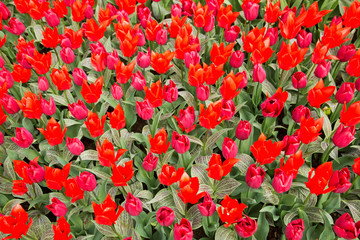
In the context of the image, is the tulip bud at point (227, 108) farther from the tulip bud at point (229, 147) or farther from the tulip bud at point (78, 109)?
the tulip bud at point (78, 109)

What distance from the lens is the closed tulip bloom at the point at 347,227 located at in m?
1.92

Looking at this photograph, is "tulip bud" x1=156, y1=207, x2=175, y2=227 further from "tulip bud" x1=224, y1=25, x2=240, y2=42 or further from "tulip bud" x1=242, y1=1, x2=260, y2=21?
"tulip bud" x1=242, y1=1, x2=260, y2=21

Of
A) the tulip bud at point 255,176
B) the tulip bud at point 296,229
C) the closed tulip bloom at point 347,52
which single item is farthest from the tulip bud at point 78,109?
the closed tulip bloom at point 347,52

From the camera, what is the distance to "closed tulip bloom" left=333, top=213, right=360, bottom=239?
1.92 m

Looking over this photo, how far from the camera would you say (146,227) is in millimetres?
2445

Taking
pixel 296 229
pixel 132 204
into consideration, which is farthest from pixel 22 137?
pixel 296 229

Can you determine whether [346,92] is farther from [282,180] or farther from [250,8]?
[250,8]

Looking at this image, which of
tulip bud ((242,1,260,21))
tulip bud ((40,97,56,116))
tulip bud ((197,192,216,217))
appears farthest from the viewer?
tulip bud ((242,1,260,21))

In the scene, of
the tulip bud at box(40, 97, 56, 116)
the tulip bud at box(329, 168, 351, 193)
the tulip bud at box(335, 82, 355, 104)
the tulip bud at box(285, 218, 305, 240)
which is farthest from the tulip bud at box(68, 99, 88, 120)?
the tulip bud at box(335, 82, 355, 104)

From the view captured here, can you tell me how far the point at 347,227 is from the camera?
6.36 feet

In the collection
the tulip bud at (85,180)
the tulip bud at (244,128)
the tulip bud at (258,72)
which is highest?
the tulip bud at (258,72)

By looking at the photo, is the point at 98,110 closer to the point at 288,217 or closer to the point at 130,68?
the point at 130,68

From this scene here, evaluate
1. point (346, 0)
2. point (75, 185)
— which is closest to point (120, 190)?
point (75, 185)

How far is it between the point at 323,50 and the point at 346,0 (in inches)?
70.6
